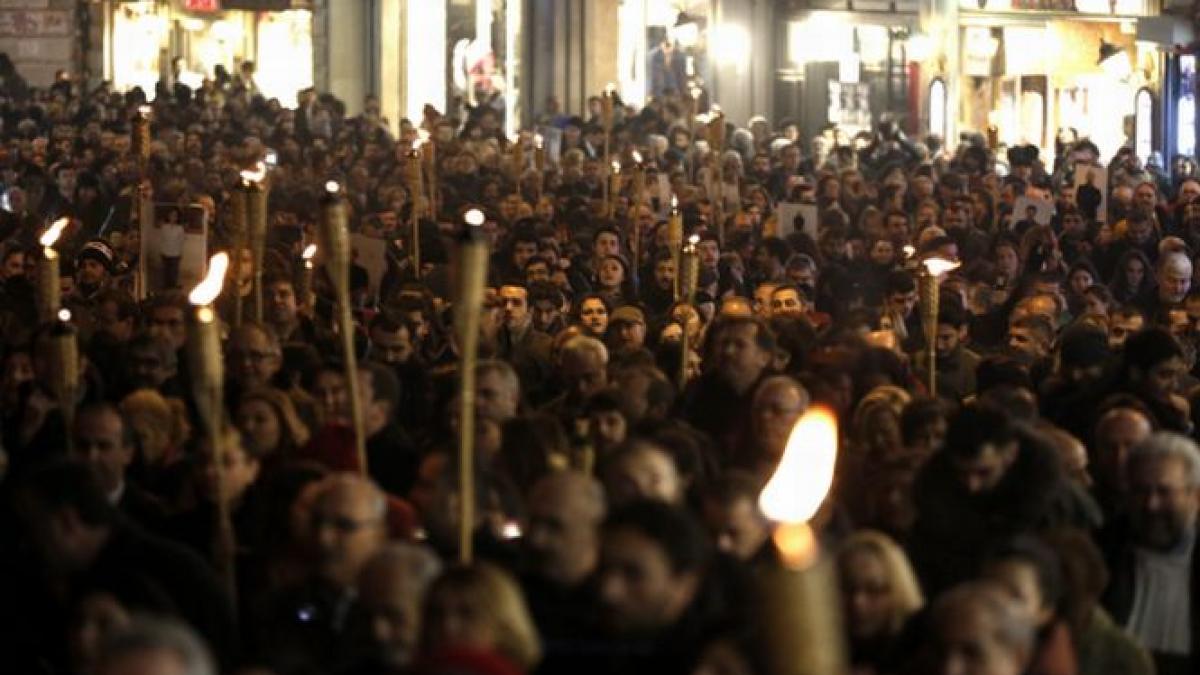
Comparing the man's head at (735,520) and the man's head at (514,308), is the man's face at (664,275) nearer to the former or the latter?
the man's head at (514,308)

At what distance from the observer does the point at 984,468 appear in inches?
340

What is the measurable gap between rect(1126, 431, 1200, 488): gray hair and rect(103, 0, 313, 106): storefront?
135 ft

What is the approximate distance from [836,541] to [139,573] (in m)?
1.79

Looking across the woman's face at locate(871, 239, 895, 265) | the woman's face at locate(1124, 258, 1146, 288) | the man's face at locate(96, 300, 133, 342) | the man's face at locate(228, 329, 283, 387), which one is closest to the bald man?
the man's face at locate(228, 329, 283, 387)

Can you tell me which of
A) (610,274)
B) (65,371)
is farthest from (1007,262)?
→ (65,371)

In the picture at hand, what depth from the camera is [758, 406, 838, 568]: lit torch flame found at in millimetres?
4789

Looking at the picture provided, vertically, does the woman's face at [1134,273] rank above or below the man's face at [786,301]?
above

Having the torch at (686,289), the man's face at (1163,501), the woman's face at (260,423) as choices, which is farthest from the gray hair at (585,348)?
the man's face at (1163,501)

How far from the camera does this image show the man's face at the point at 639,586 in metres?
6.44

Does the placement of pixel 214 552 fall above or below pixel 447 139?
below

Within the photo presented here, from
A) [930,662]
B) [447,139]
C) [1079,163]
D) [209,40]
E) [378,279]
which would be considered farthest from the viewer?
[209,40]

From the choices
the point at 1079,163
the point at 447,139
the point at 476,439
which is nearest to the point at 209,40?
the point at 447,139

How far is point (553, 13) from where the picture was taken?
4603 centimetres

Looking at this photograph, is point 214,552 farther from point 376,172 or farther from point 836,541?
point 376,172
